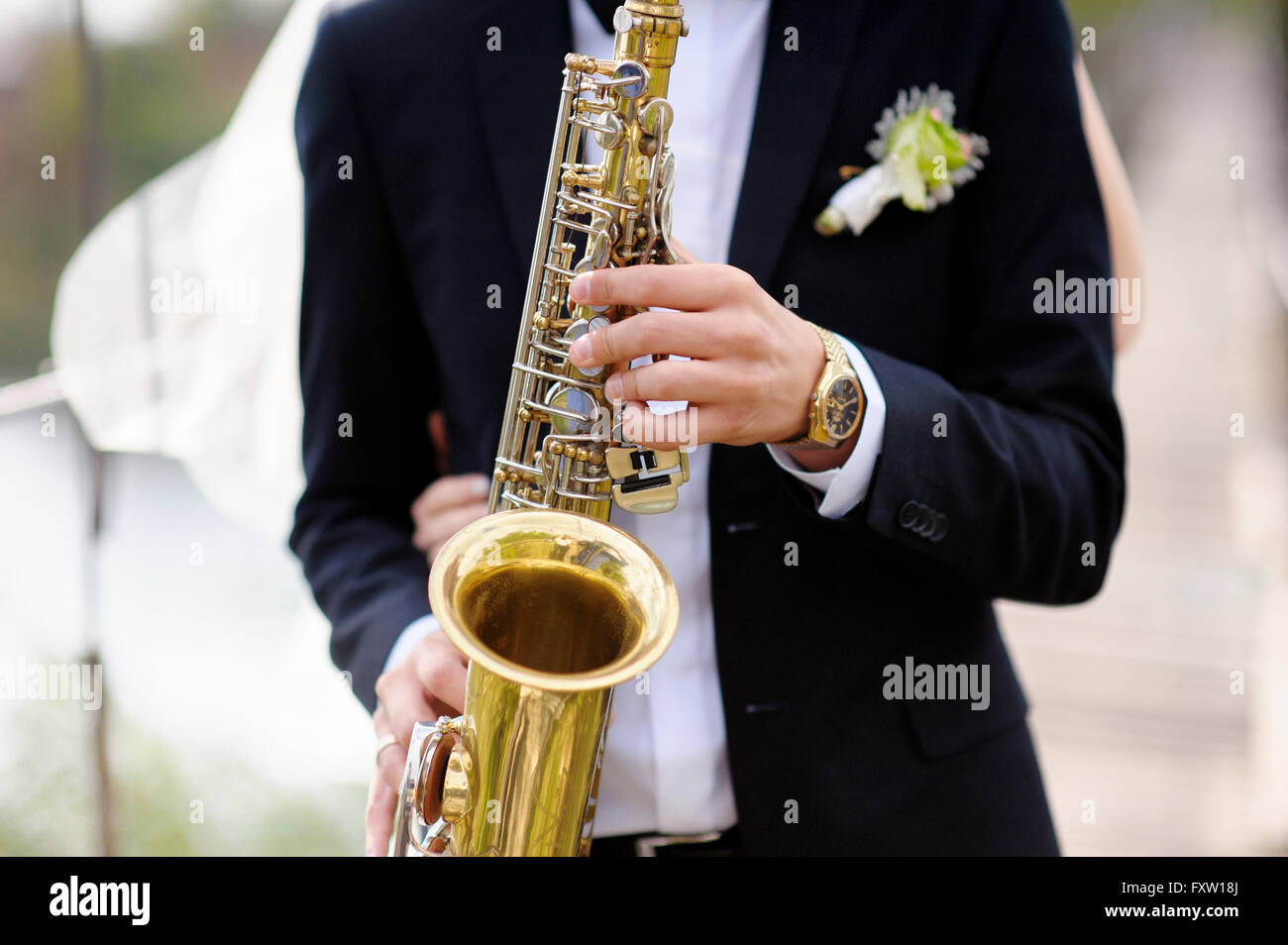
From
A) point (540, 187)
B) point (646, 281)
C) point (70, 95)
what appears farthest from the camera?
point (70, 95)

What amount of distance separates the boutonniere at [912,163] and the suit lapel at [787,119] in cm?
7

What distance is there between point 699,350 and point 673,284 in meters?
0.08

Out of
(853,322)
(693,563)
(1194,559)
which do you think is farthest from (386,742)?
(1194,559)

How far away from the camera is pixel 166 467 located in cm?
350

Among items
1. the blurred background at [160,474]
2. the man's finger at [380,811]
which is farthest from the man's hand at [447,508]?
the blurred background at [160,474]

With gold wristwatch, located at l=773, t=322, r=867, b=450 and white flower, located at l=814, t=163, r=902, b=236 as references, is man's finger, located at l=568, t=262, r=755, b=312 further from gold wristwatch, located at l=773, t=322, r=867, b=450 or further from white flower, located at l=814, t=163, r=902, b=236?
white flower, located at l=814, t=163, r=902, b=236

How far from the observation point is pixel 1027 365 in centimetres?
163

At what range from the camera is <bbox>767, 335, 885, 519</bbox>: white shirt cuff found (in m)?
1.41

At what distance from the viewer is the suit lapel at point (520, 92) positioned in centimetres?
165

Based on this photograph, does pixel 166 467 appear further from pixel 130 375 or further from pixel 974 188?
pixel 974 188

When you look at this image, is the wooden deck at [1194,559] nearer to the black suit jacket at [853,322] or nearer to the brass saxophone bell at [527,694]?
the black suit jacket at [853,322]

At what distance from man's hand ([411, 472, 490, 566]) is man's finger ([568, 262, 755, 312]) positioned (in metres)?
0.56
